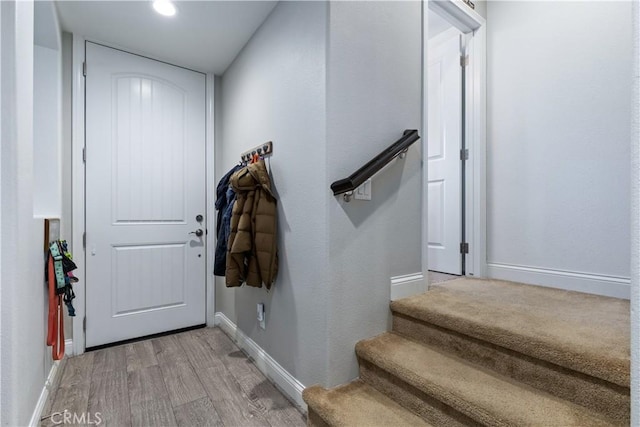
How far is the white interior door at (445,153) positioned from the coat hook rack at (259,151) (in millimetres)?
1494

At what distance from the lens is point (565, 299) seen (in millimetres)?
1663

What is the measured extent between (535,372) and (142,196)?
2.81 metres

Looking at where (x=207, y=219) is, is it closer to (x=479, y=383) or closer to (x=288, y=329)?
(x=288, y=329)

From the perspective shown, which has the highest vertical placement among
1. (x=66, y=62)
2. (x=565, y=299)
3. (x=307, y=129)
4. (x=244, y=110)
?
(x=66, y=62)

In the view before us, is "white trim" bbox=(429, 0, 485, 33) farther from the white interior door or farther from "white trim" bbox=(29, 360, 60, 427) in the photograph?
"white trim" bbox=(29, 360, 60, 427)

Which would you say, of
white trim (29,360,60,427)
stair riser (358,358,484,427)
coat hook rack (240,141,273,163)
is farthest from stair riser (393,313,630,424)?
white trim (29,360,60,427)

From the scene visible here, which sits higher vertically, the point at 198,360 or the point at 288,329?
the point at 288,329

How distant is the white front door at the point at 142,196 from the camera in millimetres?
2277

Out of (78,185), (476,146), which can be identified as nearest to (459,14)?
(476,146)

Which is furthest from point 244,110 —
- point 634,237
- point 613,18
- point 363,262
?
point 613,18

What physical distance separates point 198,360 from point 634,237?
2.35m

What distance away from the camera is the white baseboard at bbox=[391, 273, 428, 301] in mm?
1653

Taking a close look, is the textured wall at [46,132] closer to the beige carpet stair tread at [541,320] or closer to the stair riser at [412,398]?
the stair riser at [412,398]

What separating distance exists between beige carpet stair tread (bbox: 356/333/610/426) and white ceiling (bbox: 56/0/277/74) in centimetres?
218
